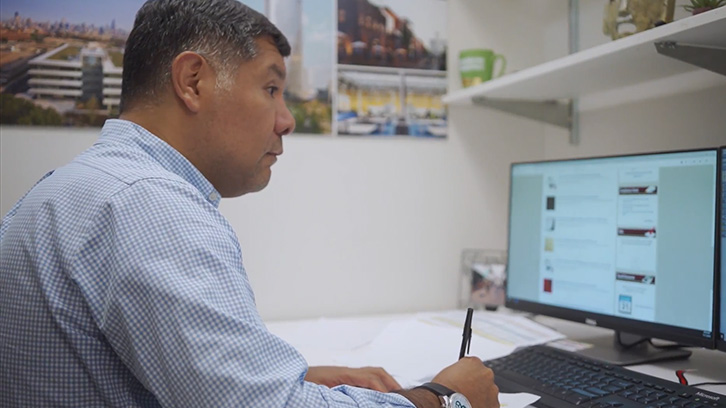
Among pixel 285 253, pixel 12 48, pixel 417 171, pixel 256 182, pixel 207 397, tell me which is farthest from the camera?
pixel 417 171

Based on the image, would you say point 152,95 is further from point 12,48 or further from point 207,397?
point 12,48

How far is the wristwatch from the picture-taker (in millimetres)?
818

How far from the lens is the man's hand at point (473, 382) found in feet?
2.87

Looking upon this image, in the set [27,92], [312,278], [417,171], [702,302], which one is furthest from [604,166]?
[27,92]

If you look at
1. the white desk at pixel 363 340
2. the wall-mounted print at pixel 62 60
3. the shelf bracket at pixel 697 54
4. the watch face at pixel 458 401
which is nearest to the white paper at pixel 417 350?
the white desk at pixel 363 340

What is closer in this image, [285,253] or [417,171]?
[285,253]

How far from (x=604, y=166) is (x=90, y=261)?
1.04m

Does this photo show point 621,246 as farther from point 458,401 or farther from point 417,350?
point 458,401

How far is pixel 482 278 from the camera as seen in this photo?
1.78m

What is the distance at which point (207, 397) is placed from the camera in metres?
0.60

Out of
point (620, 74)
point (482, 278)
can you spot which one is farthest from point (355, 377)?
point (620, 74)

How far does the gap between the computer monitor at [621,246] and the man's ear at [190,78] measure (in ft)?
2.77

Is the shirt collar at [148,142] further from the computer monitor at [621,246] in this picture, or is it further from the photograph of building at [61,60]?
the computer monitor at [621,246]

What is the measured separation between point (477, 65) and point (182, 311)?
1362 mm
